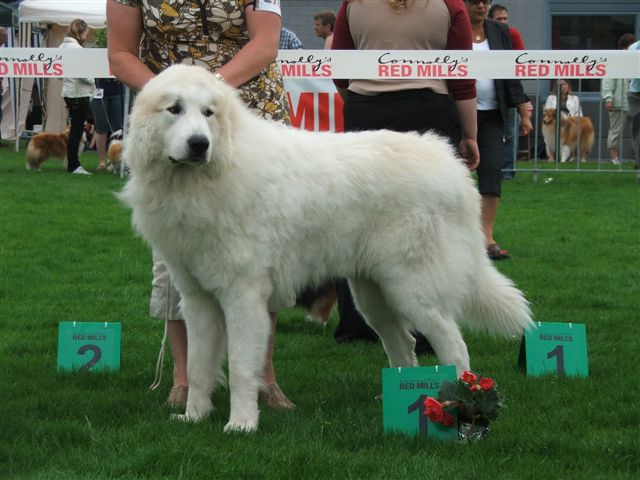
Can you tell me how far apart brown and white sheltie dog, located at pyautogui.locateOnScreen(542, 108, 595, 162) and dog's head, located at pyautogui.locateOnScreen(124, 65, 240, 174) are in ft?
48.5

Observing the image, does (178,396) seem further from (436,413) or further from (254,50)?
(254,50)

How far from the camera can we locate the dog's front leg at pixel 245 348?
4020 mm

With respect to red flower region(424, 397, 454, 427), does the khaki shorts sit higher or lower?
higher

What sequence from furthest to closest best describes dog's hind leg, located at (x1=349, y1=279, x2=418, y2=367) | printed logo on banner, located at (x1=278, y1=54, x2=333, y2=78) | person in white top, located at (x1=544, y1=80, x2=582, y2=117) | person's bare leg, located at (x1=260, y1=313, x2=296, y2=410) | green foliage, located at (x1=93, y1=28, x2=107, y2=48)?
green foliage, located at (x1=93, y1=28, x2=107, y2=48) → person in white top, located at (x1=544, y1=80, x2=582, y2=117) → printed logo on banner, located at (x1=278, y1=54, x2=333, y2=78) → dog's hind leg, located at (x1=349, y1=279, x2=418, y2=367) → person's bare leg, located at (x1=260, y1=313, x2=296, y2=410)

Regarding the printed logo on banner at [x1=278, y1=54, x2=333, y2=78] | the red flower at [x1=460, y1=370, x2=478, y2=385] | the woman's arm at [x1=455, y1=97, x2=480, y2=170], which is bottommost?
the red flower at [x1=460, y1=370, x2=478, y2=385]

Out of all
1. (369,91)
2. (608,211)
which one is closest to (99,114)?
(608,211)

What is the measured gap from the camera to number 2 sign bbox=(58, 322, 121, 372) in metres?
5.04

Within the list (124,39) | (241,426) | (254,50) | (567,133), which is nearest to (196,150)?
(254,50)

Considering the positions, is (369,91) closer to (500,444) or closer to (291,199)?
(291,199)

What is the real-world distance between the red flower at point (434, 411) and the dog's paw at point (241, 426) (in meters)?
0.71

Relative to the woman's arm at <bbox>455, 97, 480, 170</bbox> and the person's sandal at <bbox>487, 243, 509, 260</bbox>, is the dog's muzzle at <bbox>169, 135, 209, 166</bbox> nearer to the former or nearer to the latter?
the woman's arm at <bbox>455, 97, 480, 170</bbox>

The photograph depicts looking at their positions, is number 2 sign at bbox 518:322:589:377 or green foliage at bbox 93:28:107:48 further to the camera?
green foliage at bbox 93:28:107:48

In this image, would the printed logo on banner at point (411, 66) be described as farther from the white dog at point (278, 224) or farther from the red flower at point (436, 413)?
the red flower at point (436, 413)

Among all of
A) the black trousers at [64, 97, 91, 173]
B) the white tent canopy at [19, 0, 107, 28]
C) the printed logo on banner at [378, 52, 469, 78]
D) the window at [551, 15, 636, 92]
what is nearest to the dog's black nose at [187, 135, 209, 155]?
the printed logo on banner at [378, 52, 469, 78]
